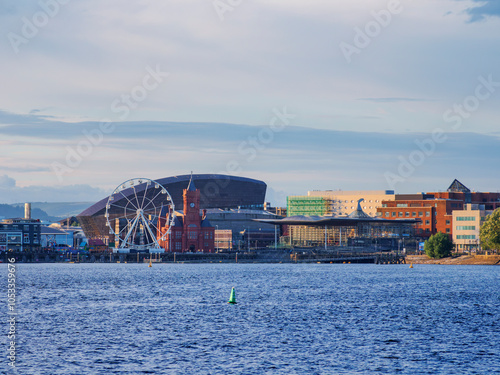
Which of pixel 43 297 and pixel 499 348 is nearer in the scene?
pixel 499 348

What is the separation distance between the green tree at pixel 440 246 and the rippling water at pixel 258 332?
97.0 m

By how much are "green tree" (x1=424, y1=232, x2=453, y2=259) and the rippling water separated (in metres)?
97.0

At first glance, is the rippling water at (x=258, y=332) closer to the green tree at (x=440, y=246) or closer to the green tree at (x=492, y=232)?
the green tree at (x=492, y=232)

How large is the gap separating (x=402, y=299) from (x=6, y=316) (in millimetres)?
41080

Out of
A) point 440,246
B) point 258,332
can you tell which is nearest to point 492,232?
point 440,246

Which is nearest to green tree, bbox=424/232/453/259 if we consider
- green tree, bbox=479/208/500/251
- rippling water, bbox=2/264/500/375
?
green tree, bbox=479/208/500/251

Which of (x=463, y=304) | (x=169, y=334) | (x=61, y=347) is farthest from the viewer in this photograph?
(x=463, y=304)

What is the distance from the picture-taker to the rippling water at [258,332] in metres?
44.7

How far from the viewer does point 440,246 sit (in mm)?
194625

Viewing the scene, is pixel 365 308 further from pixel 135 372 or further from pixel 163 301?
pixel 135 372

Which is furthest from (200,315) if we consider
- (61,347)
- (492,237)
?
(492,237)

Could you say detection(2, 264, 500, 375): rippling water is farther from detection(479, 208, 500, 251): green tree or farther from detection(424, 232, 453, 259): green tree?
detection(424, 232, 453, 259): green tree

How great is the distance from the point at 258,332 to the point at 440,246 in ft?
470

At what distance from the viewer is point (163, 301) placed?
83375 mm
